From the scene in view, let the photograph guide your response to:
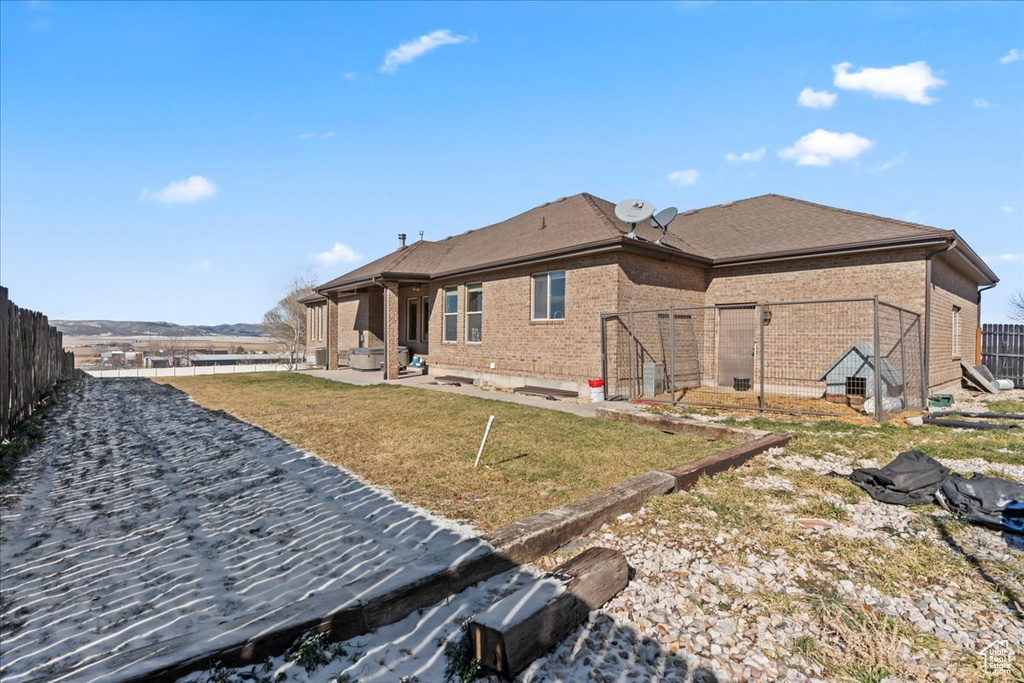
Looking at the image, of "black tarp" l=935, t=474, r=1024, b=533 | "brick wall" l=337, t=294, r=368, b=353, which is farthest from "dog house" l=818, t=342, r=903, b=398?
"brick wall" l=337, t=294, r=368, b=353

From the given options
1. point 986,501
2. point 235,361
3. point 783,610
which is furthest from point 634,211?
point 235,361

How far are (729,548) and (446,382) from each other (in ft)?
42.8

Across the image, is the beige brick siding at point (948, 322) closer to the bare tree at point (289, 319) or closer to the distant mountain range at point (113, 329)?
the bare tree at point (289, 319)

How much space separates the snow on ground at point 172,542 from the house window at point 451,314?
10.5m

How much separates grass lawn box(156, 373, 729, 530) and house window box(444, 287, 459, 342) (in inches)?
202

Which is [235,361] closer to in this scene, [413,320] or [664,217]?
[413,320]

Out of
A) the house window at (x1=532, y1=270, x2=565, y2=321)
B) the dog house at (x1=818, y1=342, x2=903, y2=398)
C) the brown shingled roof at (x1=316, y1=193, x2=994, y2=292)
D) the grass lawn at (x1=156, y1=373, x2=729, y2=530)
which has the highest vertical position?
the brown shingled roof at (x1=316, y1=193, x2=994, y2=292)

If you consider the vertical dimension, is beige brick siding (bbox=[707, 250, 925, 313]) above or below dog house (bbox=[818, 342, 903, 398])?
above

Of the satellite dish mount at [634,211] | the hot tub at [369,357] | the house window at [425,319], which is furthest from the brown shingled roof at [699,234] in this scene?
the hot tub at [369,357]

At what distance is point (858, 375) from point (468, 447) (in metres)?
9.06

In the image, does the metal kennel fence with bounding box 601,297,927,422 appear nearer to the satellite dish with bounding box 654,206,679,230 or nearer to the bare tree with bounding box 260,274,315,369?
the satellite dish with bounding box 654,206,679,230

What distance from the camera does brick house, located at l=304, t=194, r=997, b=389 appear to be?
453 inches

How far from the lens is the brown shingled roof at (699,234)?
11656 millimetres

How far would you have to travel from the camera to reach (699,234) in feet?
52.0
